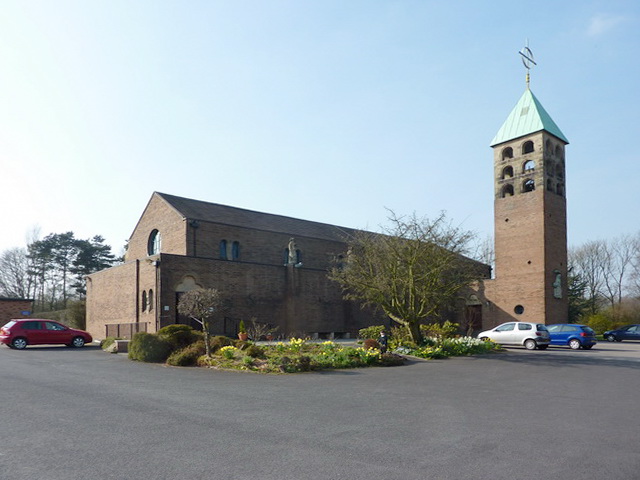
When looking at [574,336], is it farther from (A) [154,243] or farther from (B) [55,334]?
(A) [154,243]

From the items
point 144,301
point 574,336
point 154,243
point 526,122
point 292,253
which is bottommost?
point 574,336

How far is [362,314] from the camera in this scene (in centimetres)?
3916

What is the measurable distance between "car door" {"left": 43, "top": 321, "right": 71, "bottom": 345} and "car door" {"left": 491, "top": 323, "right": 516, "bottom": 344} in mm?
21600

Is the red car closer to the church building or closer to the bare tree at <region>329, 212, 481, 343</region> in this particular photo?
the church building

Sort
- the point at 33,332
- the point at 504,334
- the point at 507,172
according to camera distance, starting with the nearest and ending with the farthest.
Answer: the point at 33,332, the point at 504,334, the point at 507,172

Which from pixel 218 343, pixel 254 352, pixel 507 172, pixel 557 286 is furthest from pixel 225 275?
pixel 557 286

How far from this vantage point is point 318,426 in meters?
7.86

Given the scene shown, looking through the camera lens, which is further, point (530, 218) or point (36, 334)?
point (530, 218)

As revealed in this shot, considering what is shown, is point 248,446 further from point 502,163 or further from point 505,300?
point 502,163

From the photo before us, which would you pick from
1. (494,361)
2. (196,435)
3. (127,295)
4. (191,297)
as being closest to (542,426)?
(196,435)

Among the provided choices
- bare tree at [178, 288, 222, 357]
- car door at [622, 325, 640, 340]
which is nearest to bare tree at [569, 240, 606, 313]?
car door at [622, 325, 640, 340]

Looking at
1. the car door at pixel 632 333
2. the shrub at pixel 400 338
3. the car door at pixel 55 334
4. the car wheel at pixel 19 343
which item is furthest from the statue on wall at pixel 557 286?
the car wheel at pixel 19 343

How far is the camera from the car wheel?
78.5 ft

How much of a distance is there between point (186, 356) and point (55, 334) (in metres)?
11.7
